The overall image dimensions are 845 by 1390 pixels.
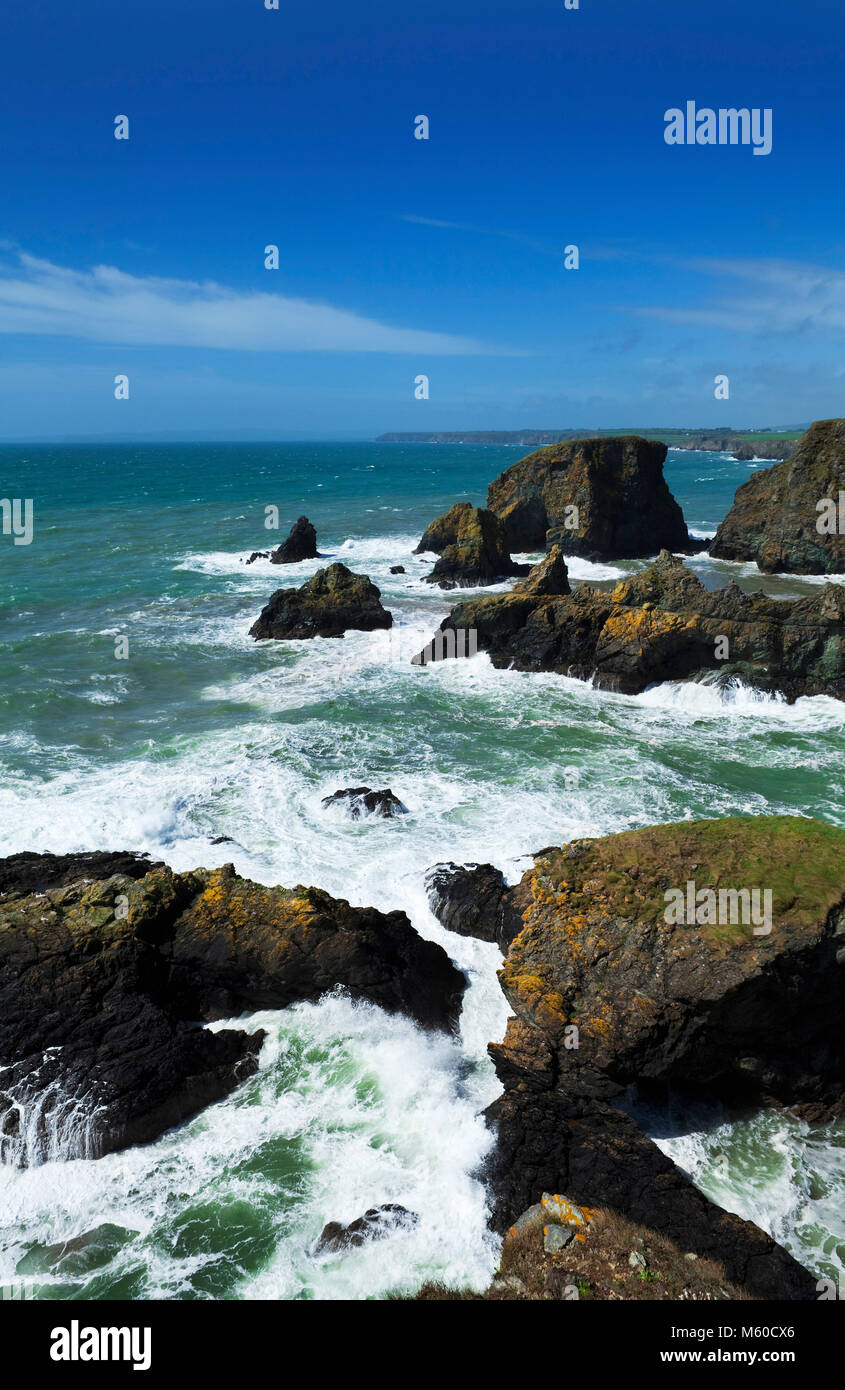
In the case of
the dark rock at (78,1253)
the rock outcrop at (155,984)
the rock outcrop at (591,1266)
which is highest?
the rock outcrop at (155,984)

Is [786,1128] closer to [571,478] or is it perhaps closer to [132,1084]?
[132,1084]

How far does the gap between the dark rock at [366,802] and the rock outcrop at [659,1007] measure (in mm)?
7368

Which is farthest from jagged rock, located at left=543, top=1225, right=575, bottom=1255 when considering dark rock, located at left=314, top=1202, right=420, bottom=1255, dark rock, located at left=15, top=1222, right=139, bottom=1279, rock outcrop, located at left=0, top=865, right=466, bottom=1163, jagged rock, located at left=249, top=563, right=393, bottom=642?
jagged rock, located at left=249, top=563, right=393, bottom=642

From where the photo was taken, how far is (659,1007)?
11000mm

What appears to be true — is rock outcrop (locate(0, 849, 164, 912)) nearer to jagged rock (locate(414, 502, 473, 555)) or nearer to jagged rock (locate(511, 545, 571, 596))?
jagged rock (locate(511, 545, 571, 596))

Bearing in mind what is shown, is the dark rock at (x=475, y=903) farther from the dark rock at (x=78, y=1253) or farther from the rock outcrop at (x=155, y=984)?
the dark rock at (x=78, y=1253)

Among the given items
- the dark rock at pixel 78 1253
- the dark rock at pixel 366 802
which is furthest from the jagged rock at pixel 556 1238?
the dark rock at pixel 366 802

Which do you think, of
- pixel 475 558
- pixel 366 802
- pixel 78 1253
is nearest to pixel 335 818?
pixel 366 802

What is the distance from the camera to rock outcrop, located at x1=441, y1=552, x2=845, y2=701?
2962 cm

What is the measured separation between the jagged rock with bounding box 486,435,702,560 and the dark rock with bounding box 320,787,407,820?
42.4 m

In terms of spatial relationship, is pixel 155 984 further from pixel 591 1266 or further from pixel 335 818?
pixel 591 1266

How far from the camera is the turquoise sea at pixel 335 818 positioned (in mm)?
9422

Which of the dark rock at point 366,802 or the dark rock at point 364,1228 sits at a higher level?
the dark rock at point 366,802
